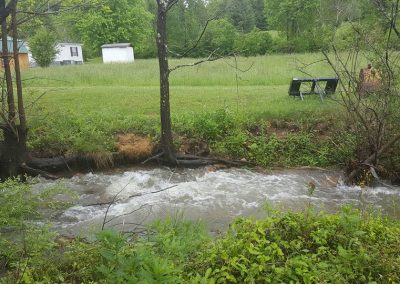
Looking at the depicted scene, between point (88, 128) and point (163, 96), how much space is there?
2.38 meters

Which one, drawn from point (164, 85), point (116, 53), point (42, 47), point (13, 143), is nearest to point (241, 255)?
point (164, 85)

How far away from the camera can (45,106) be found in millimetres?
12914

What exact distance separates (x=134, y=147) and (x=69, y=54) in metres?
46.2

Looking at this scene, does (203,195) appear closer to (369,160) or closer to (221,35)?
(369,160)

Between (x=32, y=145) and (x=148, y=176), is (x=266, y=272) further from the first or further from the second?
(x=32, y=145)

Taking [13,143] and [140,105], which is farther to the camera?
[140,105]

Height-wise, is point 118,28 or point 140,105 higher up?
point 118,28

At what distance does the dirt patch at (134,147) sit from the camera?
34.6 ft

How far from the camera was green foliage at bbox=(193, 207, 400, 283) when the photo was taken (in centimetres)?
377

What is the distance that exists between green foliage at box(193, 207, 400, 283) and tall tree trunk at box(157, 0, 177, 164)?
222 inches

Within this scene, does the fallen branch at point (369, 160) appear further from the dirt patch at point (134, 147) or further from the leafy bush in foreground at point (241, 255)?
the dirt patch at point (134, 147)

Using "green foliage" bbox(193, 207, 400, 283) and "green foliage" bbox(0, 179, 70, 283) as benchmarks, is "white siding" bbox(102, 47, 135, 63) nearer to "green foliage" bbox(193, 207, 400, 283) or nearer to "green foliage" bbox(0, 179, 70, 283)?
"green foliage" bbox(0, 179, 70, 283)

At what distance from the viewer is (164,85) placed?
968 cm

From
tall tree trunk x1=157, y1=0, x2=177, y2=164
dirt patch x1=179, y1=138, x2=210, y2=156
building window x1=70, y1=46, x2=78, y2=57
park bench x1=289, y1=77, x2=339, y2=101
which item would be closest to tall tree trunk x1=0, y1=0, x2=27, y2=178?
tall tree trunk x1=157, y1=0, x2=177, y2=164
